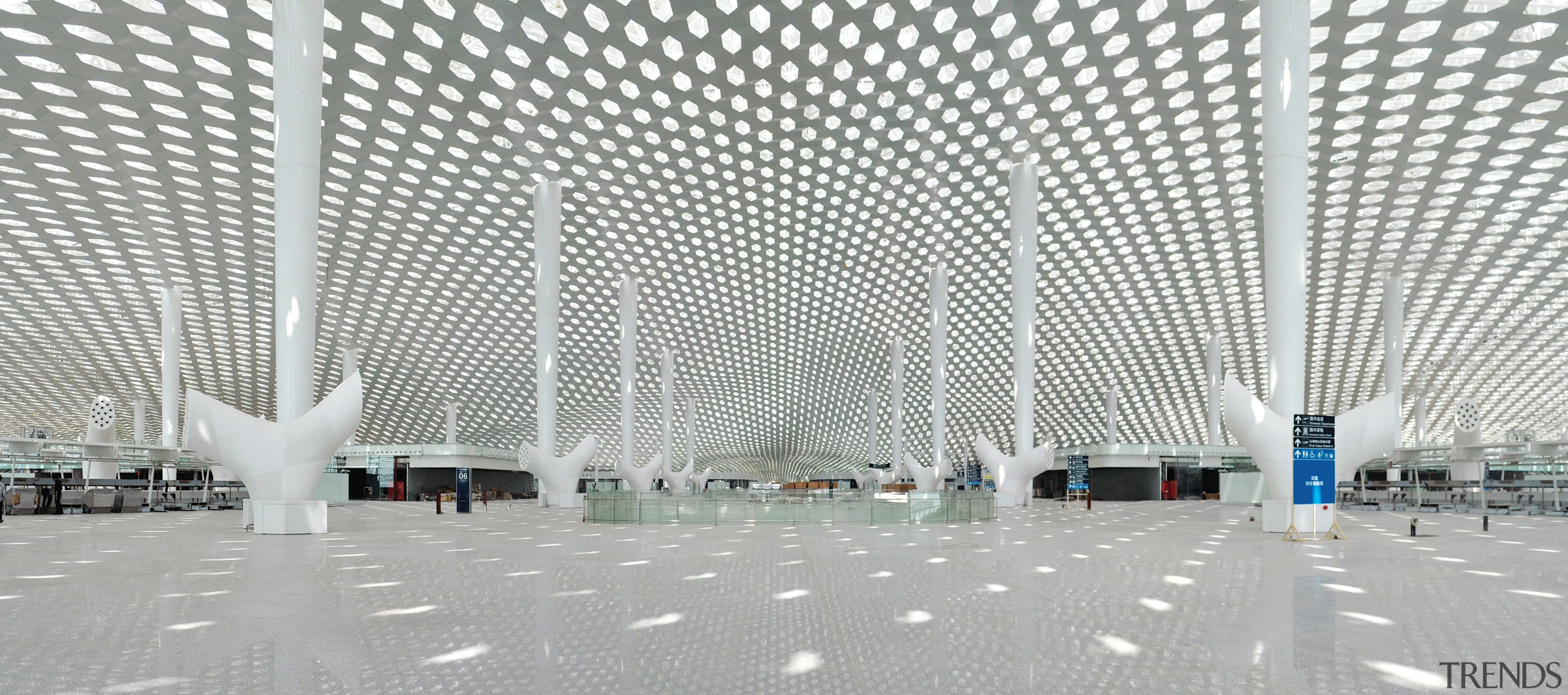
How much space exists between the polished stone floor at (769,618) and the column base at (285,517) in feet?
10.2

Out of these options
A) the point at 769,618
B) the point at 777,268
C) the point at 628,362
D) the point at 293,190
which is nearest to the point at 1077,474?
the point at 777,268

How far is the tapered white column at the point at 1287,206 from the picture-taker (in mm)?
19203

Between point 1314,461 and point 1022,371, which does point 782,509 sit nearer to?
point 1314,461

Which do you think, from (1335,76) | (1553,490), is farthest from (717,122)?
(1553,490)

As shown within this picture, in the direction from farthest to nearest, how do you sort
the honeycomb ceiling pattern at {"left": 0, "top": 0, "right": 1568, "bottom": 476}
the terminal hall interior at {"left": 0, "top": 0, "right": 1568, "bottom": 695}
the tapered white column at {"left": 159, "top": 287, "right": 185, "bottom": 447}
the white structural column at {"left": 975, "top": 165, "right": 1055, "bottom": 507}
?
1. the tapered white column at {"left": 159, "top": 287, "right": 185, "bottom": 447}
2. the white structural column at {"left": 975, "top": 165, "right": 1055, "bottom": 507}
3. the honeycomb ceiling pattern at {"left": 0, "top": 0, "right": 1568, "bottom": 476}
4. the terminal hall interior at {"left": 0, "top": 0, "right": 1568, "bottom": 695}

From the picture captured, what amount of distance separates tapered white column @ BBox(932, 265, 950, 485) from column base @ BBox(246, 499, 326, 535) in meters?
32.3

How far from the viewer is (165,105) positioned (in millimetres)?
27578

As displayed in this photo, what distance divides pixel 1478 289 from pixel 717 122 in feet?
137

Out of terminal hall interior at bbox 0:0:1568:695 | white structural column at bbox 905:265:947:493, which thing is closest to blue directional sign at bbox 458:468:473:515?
terminal hall interior at bbox 0:0:1568:695

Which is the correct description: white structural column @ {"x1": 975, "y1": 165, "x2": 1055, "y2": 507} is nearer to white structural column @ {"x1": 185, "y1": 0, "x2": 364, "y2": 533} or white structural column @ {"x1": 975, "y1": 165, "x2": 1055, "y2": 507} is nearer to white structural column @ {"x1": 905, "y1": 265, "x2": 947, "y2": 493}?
white structural column @ {"x1": 905, "y1": 265, "x2": 947, "y2": 493}

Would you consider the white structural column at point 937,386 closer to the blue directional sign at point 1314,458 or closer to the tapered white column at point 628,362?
the tapered white column at point 628,362

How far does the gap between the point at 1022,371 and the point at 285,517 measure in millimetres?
26643

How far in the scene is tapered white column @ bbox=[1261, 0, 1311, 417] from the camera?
1920 cm

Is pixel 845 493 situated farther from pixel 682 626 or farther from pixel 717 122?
pixel 682 626
